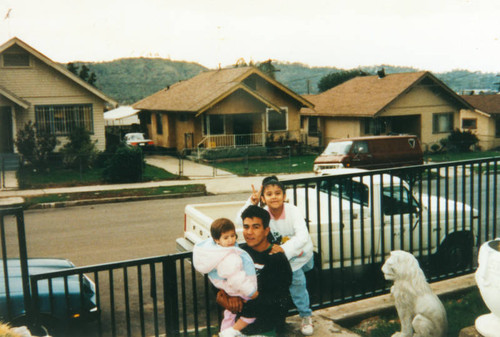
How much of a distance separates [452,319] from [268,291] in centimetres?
208

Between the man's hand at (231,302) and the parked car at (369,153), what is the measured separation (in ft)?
58.1

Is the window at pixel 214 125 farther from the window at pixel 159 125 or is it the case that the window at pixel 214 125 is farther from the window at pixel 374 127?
the window at pixel 374 127

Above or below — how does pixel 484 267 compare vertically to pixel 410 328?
above

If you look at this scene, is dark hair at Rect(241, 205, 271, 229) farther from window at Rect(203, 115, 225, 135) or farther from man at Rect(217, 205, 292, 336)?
window at Rect(203, 115, 225, 135)

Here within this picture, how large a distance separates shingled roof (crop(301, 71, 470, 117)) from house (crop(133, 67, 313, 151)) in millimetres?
3174

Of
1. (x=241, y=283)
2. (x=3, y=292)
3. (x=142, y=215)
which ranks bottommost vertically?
(x=142, y=215)

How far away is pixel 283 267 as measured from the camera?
3986 mm

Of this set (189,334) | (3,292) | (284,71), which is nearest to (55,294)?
(3,292)

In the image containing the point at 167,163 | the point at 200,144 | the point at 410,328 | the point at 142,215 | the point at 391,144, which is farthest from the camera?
the point at 200,144

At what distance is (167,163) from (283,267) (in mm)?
26428

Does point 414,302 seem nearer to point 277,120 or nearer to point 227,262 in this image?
point 227,262

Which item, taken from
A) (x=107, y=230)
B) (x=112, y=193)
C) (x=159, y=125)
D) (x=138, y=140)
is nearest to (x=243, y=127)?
(x=159, y=125)

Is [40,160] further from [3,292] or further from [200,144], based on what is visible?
[3,292]

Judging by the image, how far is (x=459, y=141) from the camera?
36719 mm
